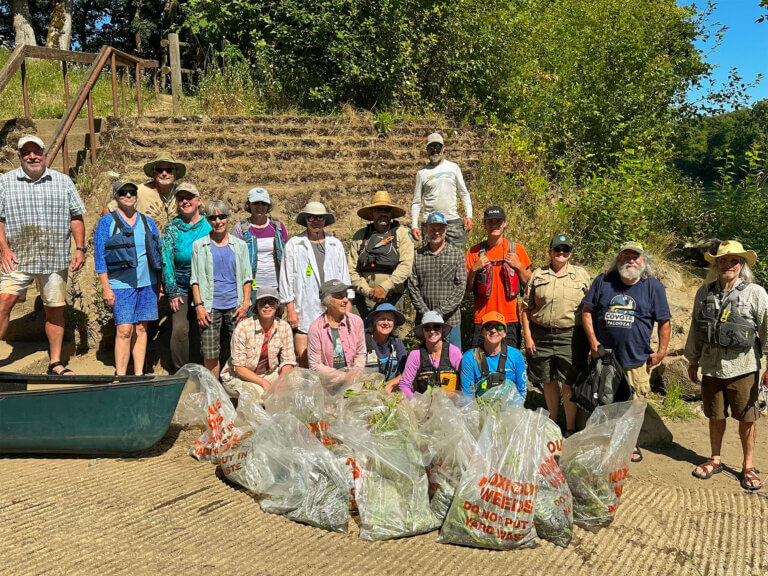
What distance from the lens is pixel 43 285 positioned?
5.21 meters

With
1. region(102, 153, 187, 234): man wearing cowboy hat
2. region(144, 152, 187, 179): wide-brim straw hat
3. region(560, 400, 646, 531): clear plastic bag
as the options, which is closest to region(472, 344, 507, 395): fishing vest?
region(560, 400, 646, 531): clear plastic bag

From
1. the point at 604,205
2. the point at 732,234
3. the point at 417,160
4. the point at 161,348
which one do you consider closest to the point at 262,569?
the point at 161,348

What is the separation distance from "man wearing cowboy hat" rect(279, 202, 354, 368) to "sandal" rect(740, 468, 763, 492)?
3.32m

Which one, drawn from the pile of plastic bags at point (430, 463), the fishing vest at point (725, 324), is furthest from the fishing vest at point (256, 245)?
the fishing vest at point (725, 324)

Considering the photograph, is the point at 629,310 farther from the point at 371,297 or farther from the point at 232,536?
the point at 232,536

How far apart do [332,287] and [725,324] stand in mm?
2823

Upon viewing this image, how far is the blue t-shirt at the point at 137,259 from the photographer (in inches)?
201

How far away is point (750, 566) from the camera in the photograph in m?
3.61

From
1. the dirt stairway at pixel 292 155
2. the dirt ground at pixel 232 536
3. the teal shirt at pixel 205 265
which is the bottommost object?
the dirt ground at pixel 232 536

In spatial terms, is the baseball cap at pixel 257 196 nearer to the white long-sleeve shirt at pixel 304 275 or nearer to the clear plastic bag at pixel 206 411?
the white long-sleeve shirt at pixel 304 275

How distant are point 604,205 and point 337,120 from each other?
4341 millimetres

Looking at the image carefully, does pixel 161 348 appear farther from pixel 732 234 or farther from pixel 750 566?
pixel 732 234

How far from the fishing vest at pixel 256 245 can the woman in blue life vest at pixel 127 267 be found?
29.0 inches

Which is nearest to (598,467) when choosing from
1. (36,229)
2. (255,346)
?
(255,346)
